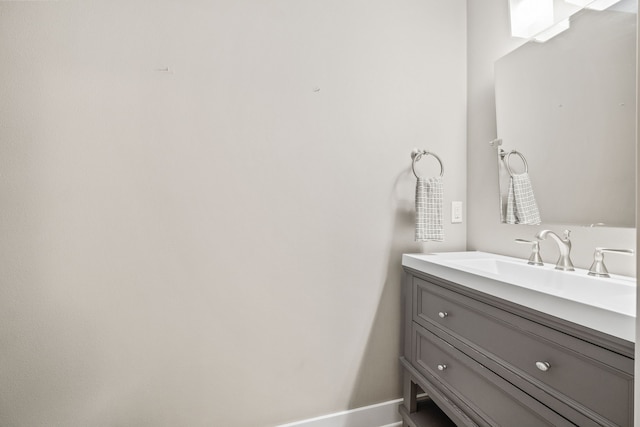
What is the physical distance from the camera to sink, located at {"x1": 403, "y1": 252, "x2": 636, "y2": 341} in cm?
73

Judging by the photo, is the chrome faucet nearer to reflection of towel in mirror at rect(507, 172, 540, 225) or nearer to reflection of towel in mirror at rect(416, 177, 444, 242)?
reflection of towel in mirror at rect(507, 172, 540, 225)

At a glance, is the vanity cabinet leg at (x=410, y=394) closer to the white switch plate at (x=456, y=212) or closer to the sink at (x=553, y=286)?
the sink at (x=553, y=286)

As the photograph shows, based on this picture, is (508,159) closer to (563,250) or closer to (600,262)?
(563,250)

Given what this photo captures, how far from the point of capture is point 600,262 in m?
1.12

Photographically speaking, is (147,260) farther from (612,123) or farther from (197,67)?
(612,123)

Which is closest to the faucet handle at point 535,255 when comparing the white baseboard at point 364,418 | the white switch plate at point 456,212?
the white switch plate at point 456,212

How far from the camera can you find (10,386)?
1177 millimetres

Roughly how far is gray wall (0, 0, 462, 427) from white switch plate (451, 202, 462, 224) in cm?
8

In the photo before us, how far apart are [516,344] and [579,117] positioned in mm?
916

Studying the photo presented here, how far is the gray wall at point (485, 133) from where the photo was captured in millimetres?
1594

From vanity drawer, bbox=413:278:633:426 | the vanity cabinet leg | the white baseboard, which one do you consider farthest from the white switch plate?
the white baseboard

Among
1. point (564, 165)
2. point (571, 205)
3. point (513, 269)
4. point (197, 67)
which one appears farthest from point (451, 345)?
point (197, 67)

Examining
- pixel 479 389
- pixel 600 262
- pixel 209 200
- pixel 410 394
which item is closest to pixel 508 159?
pixel 600 262

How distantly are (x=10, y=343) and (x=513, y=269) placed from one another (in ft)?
6.53
